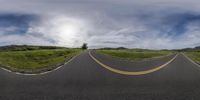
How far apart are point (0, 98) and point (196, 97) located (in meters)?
4.79

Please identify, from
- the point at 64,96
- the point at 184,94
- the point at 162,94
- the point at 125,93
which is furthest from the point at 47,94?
the point at 184,94

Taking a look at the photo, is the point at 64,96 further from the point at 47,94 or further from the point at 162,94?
the point at 162,94

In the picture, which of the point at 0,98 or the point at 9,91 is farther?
the point at 9,91

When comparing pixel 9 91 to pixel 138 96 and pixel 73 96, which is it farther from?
pixel 138 96

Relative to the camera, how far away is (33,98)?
8.12 m

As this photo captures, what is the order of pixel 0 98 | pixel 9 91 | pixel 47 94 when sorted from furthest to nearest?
pixel 9 91
pixel 47 94
pixel 0 98

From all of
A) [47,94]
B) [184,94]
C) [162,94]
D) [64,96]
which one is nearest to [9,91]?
[47,94]

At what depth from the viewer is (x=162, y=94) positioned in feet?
29.5

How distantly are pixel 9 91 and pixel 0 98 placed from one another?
1.37 metres

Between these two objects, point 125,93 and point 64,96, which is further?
point 125,93

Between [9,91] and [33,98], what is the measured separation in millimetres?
1632

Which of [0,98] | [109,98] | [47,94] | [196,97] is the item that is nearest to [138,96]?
[109,98]

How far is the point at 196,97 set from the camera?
28.0ft

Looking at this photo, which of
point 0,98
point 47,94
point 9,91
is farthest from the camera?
point 9,91
